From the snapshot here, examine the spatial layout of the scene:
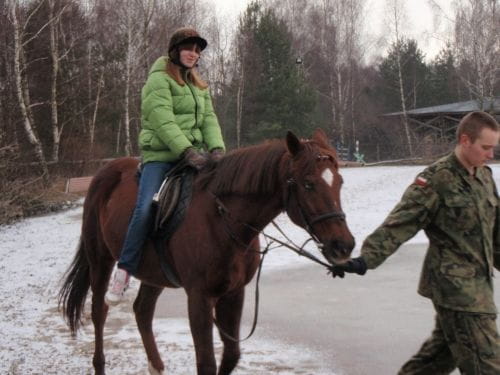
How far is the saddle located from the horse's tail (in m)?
1.55

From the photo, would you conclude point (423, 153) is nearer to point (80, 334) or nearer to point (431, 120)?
point (431, 120)

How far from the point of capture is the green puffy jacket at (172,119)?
165 inches

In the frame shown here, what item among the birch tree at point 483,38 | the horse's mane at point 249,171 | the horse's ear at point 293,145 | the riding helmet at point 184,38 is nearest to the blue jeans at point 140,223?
the horse's mane at point 249,171

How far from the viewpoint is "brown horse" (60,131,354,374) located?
3092mm

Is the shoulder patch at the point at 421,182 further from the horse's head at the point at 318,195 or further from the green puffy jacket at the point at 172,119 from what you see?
the green puffy jacket at the point at 172,119

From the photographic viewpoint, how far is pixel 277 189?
3.50 m

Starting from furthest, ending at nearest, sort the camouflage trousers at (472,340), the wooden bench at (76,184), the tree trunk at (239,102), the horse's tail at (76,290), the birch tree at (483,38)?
the tree trunk at (239,102), the birch tree at (483,38), the wooden bench at (76,184), the horse's tail at (76,290), the camouflage trousers at (472,340)

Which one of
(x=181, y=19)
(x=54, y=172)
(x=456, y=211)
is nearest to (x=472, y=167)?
(x=456, y=211)

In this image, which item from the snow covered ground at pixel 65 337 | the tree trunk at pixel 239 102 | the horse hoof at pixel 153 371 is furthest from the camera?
the tree trunk at pixel 239 102

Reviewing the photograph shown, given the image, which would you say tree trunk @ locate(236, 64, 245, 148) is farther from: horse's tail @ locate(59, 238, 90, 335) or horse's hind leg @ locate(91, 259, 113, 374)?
horse's hind leg @ locate(91, 259, 113, 374)

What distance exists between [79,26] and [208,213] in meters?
25.6

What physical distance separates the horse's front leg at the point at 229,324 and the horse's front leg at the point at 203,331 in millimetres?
330

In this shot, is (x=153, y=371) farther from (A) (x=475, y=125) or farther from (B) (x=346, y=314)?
(A) (x=475, y=125)

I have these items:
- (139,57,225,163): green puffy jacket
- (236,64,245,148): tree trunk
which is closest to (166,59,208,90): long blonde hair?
(139,57,225,163): green puffy jacket
